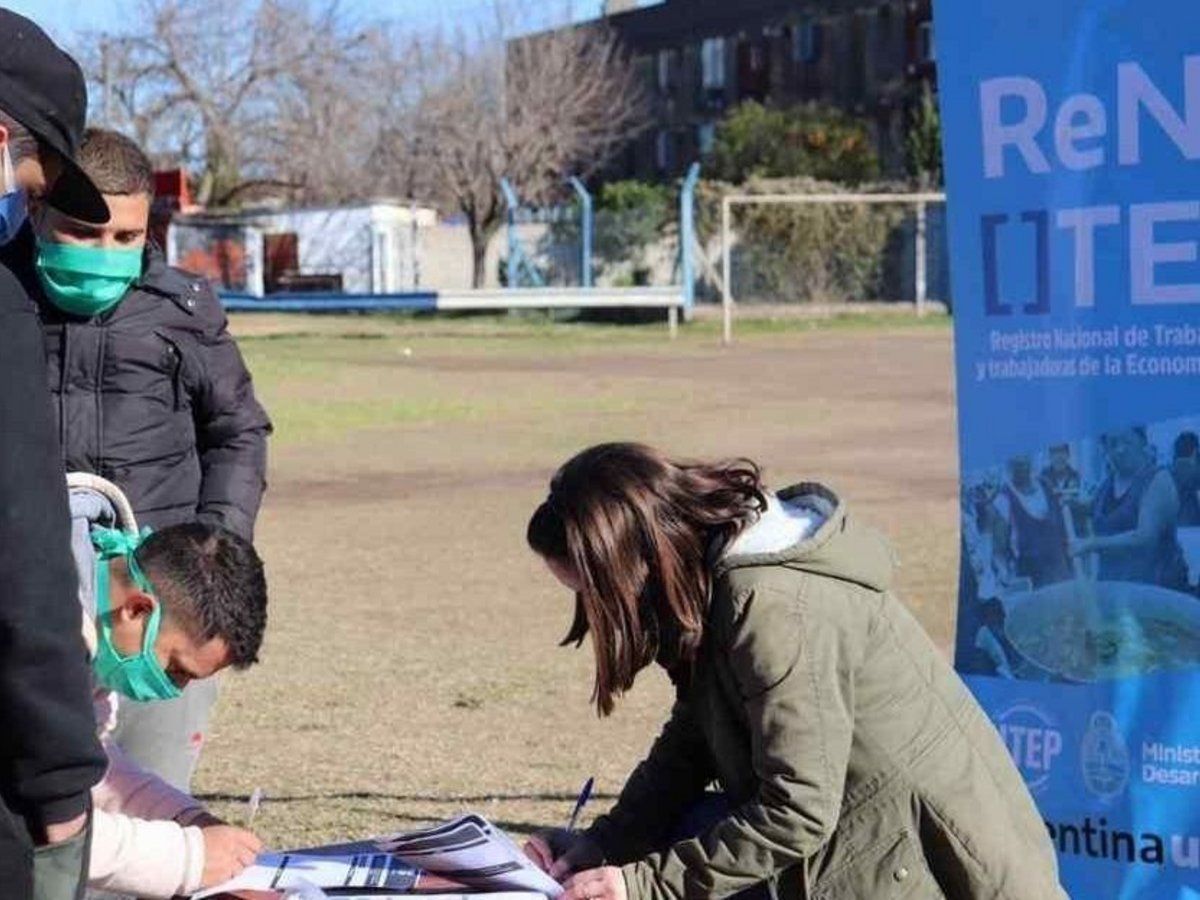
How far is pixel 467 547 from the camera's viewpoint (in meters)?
11.7

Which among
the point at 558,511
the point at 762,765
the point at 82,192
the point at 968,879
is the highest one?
the point at 82,192

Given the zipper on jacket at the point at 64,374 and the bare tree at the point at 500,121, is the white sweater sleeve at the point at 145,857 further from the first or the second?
the bare tree at the point at 500,121

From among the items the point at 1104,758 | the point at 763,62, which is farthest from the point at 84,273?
the point at 763,62

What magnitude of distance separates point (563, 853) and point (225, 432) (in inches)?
54.0

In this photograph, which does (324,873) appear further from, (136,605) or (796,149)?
(796,149)

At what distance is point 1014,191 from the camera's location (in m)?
4.62

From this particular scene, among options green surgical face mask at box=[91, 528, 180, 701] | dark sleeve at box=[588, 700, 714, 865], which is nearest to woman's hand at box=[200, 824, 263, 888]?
green surgical face mask at box=[91, 528, 180, 701]

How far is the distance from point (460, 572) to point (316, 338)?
935 inches

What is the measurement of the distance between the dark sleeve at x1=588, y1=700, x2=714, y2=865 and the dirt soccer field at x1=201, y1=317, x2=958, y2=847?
2.11 metres

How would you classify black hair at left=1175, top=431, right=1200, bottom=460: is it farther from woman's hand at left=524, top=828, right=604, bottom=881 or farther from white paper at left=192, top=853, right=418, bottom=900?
white paper at left=192, top=853, right=418, bottom=900

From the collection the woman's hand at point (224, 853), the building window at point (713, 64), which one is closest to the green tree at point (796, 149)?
the building window at point (713, 64)

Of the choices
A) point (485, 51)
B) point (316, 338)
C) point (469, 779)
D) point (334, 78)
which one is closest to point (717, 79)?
point (485, 51)

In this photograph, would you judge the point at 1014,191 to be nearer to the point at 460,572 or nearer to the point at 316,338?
the point at 460,572

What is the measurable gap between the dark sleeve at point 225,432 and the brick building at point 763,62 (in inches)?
1973
